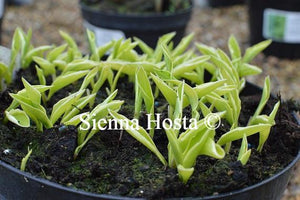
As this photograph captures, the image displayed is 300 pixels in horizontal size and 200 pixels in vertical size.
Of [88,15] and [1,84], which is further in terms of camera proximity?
[88,15]

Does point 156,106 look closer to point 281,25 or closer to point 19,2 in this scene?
point 281,25

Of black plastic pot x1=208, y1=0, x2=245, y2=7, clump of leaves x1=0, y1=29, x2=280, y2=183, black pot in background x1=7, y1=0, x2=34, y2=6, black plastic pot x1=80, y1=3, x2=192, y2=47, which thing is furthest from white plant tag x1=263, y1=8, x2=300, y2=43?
black pot in background x1=7, y1=0, x2=34, y2=6

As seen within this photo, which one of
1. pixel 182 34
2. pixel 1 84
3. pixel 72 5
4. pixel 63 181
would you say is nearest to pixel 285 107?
pixel 63 181

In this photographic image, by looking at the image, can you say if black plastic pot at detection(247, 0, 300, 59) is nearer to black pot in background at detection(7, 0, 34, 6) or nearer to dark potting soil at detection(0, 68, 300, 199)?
black pot in background at detection(7, 0, 34, 6)

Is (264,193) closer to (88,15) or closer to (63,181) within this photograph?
(63,181)

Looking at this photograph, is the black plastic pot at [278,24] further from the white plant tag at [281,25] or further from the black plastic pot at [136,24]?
the black plastic pot at [136,24]

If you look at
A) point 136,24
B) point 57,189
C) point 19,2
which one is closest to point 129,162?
point 57,189
